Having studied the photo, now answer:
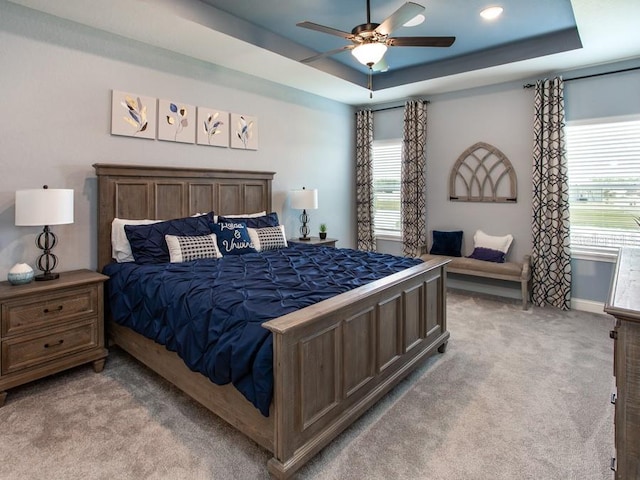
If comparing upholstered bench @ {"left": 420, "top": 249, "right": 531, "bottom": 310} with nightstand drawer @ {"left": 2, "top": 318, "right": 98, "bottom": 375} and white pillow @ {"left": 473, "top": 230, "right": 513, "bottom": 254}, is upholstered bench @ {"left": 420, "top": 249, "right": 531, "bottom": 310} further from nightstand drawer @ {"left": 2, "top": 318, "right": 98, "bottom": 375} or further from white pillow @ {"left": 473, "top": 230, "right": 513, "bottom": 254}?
nightstand drawer @ {"left": 2, "top": 318, "right": 98, "bottom": 375}

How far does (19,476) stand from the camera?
1826mm

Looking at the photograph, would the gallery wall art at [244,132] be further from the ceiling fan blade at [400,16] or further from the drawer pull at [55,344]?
the drawer pull at [55,344]

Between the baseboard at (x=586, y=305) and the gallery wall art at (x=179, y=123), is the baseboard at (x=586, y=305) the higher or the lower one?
the lower one

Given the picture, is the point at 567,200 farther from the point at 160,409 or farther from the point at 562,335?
the point at 160,409

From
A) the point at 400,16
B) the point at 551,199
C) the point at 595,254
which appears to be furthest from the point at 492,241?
the point at 400,16

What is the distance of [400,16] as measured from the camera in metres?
2.47

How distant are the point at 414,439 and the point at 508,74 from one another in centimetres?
429

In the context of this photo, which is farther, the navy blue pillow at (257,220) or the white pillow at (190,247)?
the navy blue pillow at (257,220)

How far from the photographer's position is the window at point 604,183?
13.4 ft

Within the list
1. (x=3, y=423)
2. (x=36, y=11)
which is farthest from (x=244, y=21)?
(x=3, y=423)

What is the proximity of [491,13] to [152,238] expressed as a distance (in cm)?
365

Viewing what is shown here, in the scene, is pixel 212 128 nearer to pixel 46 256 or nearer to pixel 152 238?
pixel 152 238

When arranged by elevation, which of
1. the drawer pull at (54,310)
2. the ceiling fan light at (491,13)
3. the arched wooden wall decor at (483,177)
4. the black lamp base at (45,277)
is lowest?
the drawer pull at (54,310)

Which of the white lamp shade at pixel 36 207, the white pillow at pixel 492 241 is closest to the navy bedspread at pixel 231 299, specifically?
the white lamp shade at pixel 36 207
